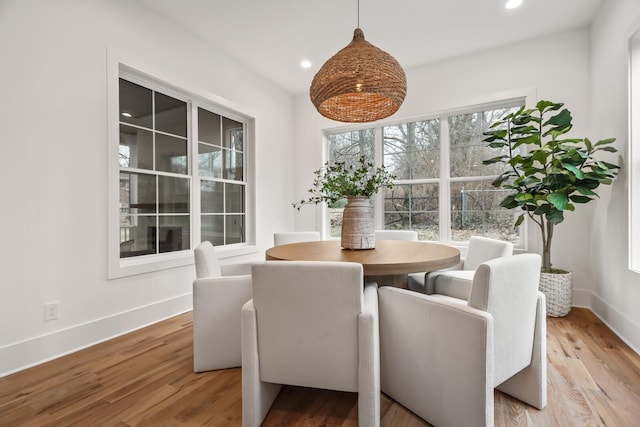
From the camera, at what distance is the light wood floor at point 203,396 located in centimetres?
147

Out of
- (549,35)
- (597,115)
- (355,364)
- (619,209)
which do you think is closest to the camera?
(355,364)

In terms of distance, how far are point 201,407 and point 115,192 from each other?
1.86 meters

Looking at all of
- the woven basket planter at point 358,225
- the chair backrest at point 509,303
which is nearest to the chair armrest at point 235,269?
the woven basket planter at point 358,225

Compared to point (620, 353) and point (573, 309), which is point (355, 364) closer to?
point (620, 353)

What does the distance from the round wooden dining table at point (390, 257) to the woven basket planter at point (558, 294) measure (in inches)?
59.2

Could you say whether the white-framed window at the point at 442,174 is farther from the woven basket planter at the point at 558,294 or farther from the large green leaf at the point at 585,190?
the large green leaf at the point at 585,190

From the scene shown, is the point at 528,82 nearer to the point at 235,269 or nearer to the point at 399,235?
the point at 399,235

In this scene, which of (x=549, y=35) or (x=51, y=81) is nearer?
(x=51, y=81)

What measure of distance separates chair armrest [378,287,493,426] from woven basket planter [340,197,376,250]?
68 centimetres

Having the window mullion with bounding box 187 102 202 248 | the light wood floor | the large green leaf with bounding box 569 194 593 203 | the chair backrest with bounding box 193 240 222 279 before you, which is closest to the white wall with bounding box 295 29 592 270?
the large green leaf with bounding box 569 194 593 203

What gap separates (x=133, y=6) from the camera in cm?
264

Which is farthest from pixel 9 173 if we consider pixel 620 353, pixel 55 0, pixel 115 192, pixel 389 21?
pixel 620 353

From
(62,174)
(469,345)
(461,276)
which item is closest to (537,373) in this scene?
(469,345)

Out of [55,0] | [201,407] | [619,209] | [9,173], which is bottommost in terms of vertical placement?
[201,407]
